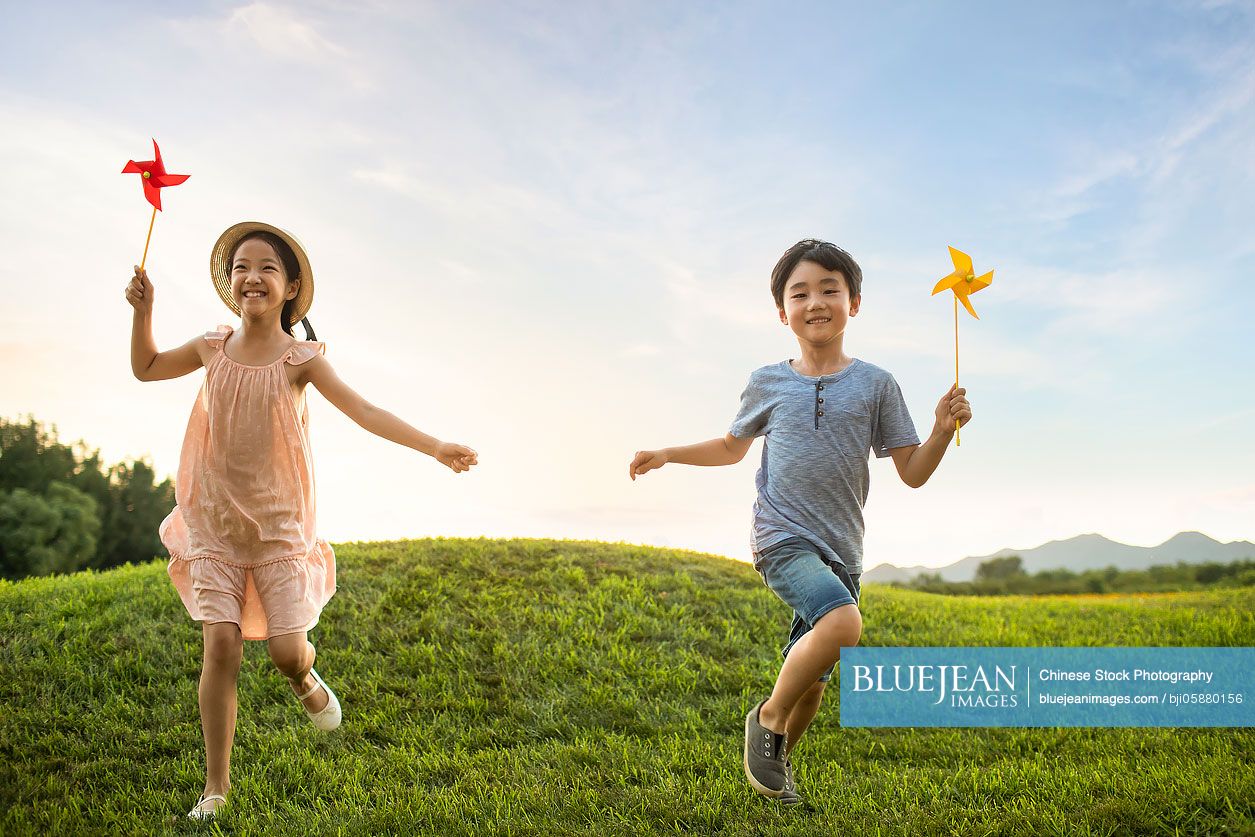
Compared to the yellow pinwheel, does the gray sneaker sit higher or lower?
lower

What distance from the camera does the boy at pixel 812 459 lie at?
4324 millimetres

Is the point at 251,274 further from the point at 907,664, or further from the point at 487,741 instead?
the point at 907,664

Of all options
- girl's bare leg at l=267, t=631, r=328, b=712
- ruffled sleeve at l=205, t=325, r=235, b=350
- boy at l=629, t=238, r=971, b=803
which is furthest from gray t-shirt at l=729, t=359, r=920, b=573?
ruffled sleeve at l=205, t=325, r=235, b=350

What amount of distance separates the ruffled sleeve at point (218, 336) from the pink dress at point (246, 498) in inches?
4.1

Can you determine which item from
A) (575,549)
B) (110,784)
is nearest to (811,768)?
(110,784)

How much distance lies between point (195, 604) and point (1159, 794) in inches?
197

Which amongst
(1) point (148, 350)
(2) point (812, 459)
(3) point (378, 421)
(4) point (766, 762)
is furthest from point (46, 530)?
(2) point (812, 459)

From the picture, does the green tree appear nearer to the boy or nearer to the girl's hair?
the girl's hair

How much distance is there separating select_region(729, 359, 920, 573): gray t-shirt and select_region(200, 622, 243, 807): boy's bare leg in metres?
2.63

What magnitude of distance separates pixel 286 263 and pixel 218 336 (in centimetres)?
54

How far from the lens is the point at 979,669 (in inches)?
339

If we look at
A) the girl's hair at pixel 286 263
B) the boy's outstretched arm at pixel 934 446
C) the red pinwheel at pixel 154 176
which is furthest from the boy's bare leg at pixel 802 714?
the red pinwheel at pixel 154 176

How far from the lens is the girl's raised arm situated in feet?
16.1

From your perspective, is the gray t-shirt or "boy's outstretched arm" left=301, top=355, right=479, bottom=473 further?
the gray t-shirt
